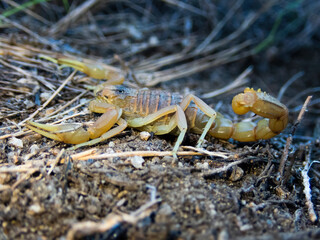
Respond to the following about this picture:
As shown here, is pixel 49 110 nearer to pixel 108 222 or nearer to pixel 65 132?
pixel 65 132

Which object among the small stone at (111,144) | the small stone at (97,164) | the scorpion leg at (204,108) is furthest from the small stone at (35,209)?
the scorpion leg at (204,108)

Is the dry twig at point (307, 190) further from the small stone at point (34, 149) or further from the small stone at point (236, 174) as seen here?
the small stone at point (34, 149)

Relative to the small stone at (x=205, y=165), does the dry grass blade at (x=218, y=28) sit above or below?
above

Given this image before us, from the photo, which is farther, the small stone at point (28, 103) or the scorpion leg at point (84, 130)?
the small stone at point (28, 103)

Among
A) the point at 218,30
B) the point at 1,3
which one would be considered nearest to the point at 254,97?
the point at 218,30

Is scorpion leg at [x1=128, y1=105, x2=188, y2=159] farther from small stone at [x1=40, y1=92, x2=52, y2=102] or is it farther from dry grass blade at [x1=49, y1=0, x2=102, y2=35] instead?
dry grass blade at [x1=49, y1=0, x2=102, y2=35]

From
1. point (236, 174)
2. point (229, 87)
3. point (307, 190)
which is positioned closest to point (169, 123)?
point (236, 174)
